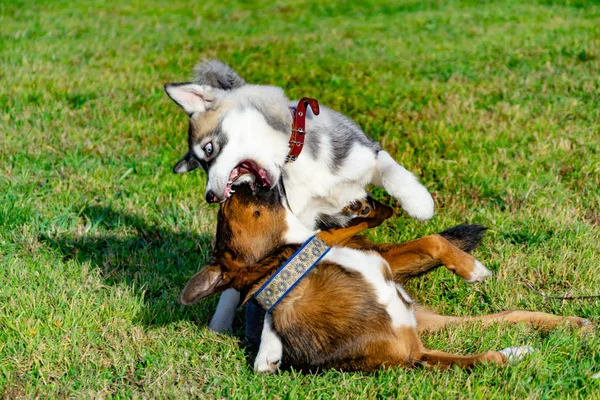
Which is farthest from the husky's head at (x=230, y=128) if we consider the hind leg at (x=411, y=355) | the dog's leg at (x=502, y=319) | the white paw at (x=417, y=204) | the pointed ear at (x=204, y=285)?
the dog's leg at (x=502, y=319)

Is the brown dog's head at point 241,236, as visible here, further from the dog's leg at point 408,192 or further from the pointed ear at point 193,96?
the pointed ear at point 193,96

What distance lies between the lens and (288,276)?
376cm

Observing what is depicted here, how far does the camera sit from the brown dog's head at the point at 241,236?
3.84 meters

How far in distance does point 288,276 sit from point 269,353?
419 millimetres

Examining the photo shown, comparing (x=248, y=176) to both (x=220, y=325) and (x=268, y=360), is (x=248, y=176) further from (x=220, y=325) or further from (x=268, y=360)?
(x=268, y=360)

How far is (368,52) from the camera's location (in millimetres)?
9570

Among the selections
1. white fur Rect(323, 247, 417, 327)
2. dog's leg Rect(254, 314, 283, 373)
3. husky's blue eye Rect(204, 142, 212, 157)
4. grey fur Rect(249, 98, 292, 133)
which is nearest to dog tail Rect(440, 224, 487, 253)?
white fur Rect(323, 247, 417, 327)

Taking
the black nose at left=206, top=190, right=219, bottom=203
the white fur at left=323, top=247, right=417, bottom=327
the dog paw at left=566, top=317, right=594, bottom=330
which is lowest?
the dog paw at left=566, top=317, right=594, bottom=330

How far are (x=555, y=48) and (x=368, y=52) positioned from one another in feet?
7.94

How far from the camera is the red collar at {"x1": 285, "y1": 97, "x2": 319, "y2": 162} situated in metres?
4.31

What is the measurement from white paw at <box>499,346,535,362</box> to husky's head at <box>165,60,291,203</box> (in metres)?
1.57

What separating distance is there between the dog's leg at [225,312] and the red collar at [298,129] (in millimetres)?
919

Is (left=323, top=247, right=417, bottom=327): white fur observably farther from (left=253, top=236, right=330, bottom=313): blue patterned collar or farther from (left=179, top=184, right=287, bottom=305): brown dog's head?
(left=179, top=184, right=287, bottom=305): brown dog's head

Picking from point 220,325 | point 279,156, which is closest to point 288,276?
point 220,325
